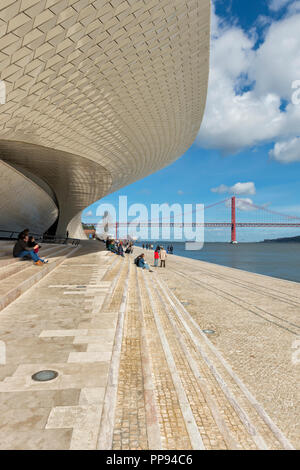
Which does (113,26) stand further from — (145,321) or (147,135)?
(147,135)

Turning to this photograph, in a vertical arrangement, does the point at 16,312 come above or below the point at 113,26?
below

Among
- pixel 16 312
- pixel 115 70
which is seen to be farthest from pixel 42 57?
pixel 16 312

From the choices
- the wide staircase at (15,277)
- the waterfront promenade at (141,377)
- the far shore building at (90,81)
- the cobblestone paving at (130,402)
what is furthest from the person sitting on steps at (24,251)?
the cobblestone paving at (130,402)

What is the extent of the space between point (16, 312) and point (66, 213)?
3455cm

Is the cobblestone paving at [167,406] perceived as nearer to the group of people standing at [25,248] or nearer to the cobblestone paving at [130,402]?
the cobblestone paving at [130,402]

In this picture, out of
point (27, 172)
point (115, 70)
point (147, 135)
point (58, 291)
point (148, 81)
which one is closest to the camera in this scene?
point (58, 291)

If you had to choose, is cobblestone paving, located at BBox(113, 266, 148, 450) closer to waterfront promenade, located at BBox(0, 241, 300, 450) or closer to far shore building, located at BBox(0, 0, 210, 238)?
waterfront promenade, located at BBox(0, 241, 300, 450)

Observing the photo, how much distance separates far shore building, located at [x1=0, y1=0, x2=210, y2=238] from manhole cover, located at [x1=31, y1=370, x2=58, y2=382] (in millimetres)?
7198

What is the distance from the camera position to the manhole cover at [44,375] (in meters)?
2.87

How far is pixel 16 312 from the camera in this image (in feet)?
17.1

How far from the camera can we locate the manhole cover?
287 cm

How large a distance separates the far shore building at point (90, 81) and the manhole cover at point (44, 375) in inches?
283

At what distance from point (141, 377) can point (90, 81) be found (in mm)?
11093

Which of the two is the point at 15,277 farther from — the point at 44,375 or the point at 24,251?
the point at 44,375
